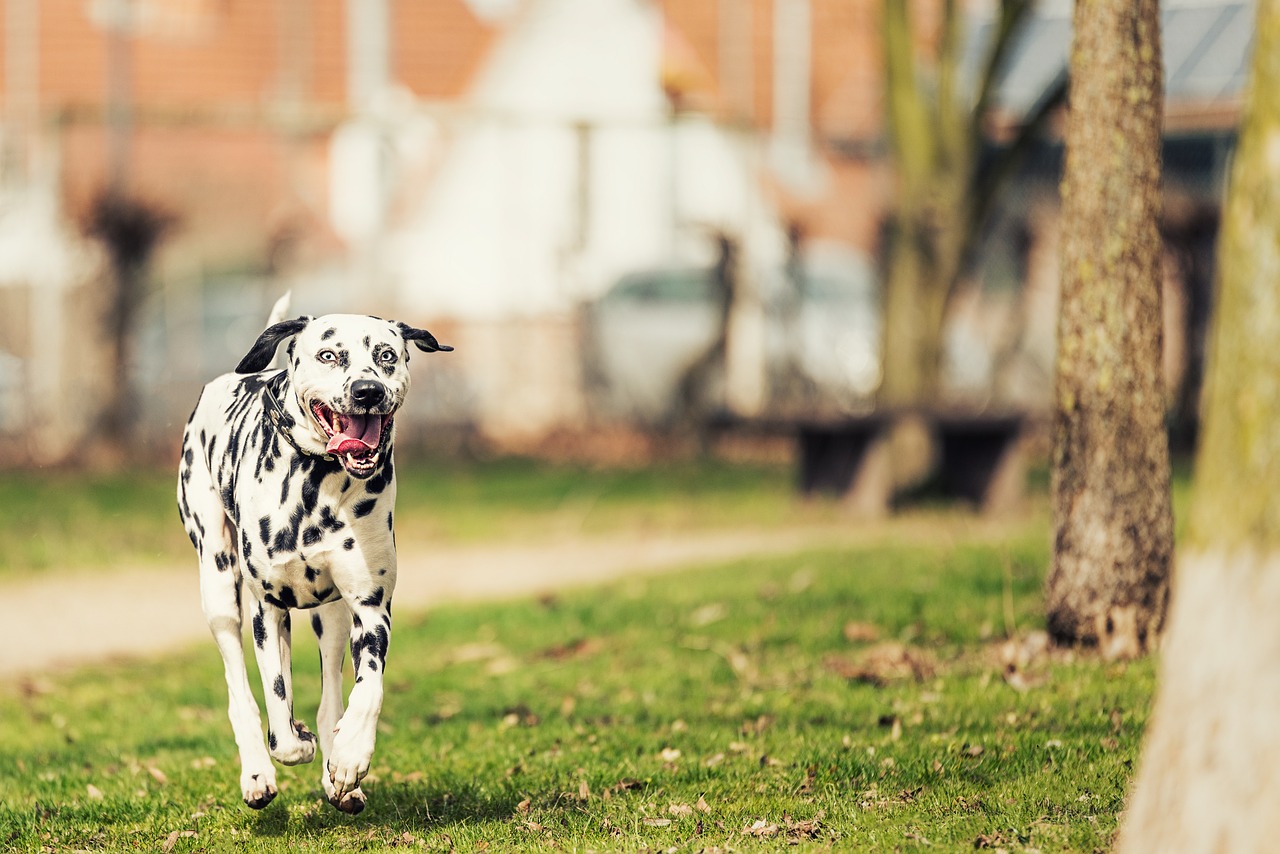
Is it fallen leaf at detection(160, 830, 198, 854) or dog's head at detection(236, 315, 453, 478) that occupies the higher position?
dog's head at detection(236, 315, 453, 478)

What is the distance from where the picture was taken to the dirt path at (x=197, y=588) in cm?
907

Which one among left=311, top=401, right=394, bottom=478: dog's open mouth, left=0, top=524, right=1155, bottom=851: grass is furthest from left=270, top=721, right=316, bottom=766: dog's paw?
left=311, top=401, right=394, bottom=478: dog's open mouth

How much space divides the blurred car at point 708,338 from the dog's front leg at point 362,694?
13721mm

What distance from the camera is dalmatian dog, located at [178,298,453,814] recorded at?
4.33 m

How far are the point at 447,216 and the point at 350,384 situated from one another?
1547 centimetres

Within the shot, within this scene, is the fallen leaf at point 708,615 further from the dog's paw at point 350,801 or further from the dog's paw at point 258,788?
the dog's paw at point 258,788

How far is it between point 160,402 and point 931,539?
28.7 feet

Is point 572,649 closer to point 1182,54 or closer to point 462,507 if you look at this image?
point 462,507

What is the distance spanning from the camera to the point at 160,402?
55.4ft

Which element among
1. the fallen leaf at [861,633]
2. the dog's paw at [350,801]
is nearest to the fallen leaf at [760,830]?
the dog's paw at [350,801]

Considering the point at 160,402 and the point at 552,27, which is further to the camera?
the point at 552,27

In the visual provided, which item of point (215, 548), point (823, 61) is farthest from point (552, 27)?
point (215, 548)

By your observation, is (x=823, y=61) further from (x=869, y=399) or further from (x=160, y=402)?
A: (x=160, y=402)

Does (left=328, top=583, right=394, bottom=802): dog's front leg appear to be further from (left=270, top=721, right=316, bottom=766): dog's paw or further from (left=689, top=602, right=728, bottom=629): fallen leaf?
(left=689, top=602, right=728, bottom=629): fallen leaf
